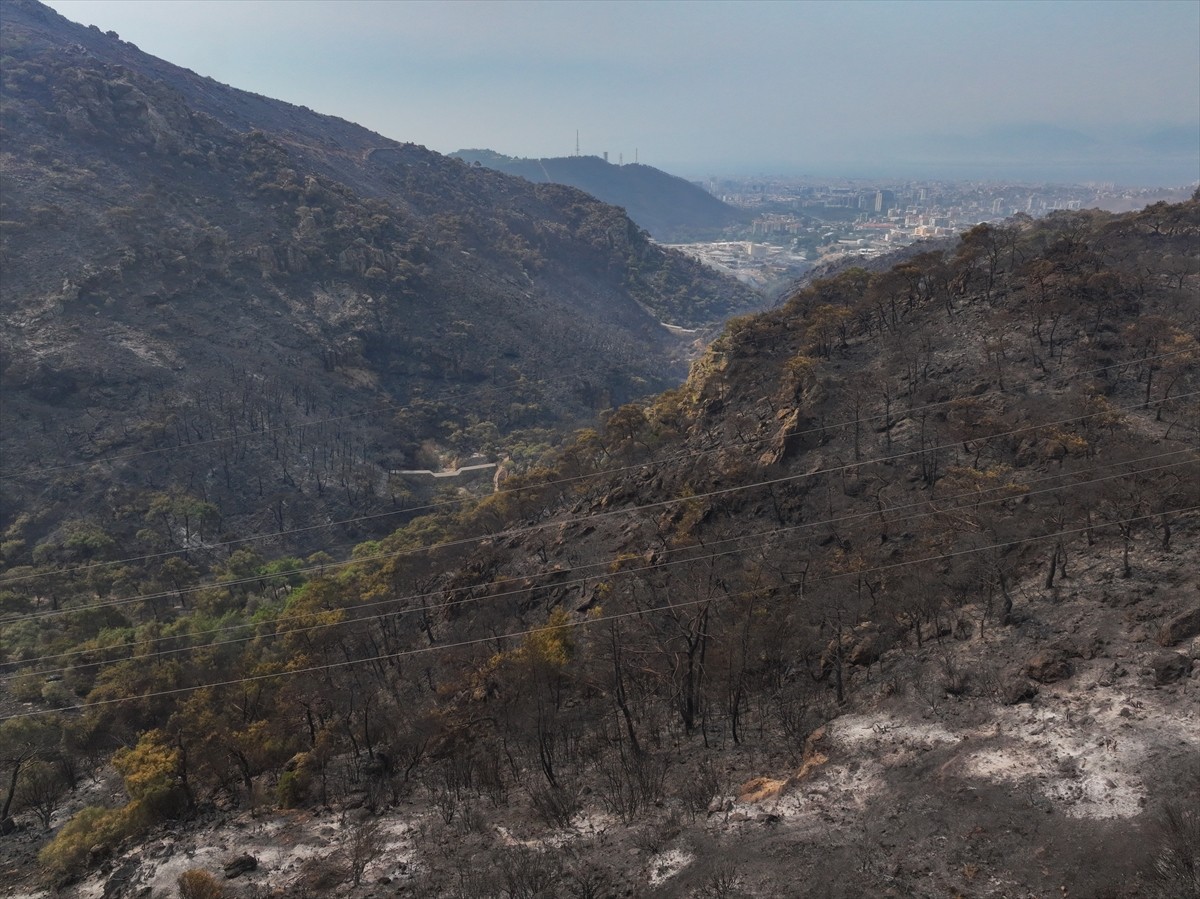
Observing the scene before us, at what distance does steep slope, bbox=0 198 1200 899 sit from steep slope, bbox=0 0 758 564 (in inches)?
Answer: 975

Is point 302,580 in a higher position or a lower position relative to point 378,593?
lower

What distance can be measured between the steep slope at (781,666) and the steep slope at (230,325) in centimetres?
2475

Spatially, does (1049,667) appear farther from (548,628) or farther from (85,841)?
(85,841)

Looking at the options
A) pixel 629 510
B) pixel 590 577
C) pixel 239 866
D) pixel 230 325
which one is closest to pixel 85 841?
pixel 239 866

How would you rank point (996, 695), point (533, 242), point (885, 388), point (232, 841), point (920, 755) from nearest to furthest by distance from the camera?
1. point (920, 755)
2. point (996, 695)
3. point (232, 841)
4. point (885, 388)
5. point (533, 242)

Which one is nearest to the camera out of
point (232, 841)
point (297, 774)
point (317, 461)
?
point (232, 841)

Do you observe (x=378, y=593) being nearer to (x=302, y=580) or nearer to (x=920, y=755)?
(x=302, y=580)

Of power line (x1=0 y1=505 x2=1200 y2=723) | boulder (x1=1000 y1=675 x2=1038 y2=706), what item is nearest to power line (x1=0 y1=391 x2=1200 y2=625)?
power line (x1=0 y1=505 x2=1200 y2=723)

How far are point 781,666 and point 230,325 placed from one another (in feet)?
256

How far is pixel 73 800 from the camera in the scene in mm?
21703

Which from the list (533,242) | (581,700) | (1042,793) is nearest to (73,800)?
(581,700)

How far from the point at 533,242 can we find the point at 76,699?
136667mm

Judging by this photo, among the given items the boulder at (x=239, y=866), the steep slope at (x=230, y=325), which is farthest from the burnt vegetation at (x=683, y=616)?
the steep slope at (x=230, y=325)

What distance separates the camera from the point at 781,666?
1903 centimetres
